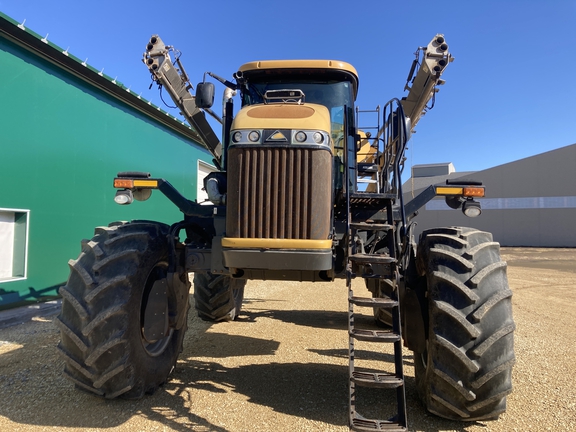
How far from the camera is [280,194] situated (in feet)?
10.4

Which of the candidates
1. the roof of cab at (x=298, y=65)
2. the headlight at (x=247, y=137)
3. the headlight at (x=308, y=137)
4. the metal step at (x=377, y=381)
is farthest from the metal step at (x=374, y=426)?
the roof of cab at (x=298, y=65)

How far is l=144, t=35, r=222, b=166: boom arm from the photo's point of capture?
20.8ft

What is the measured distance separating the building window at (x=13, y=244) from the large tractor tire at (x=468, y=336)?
7430 millimetres

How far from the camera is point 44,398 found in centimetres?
354

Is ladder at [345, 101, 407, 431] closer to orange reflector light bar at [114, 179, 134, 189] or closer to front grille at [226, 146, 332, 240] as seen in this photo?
front grille at [226, 146, 332, 240]

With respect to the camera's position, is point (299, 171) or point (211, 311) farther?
point (211, 311)

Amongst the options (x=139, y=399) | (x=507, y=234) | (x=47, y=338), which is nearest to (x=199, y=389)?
(x=139, y=399)

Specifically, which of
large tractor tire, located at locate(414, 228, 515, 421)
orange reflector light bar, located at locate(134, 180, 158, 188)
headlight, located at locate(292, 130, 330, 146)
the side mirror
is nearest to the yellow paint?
headlight, located at locate(292, 130, 330, 146)

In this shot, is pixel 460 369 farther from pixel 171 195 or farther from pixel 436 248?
pixel 171 195

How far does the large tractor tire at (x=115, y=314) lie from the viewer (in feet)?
10.2

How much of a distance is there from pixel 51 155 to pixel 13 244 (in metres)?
1.91

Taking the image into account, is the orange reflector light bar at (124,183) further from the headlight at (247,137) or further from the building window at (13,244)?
the building window at (13,244)

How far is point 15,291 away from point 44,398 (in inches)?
183

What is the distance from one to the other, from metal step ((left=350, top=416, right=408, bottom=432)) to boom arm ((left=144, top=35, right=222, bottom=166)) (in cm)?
464
